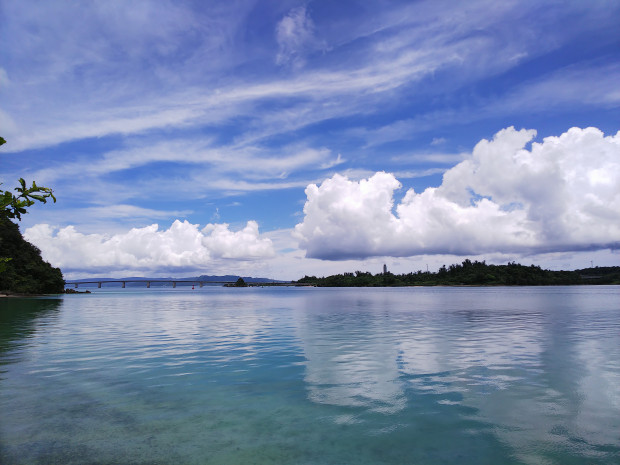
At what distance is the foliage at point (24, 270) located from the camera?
138 metres

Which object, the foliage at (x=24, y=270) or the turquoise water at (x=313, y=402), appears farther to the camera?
the foliage at (x=24, y=270)

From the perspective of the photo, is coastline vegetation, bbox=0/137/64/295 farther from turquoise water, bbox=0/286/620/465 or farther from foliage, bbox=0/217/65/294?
turquoise water, bbox=0/286/620/465

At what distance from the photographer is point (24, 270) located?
154375 mm

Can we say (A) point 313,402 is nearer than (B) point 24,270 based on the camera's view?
Yes

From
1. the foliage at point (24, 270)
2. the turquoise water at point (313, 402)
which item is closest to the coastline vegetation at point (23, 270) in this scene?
the foliage at point (24, 270)

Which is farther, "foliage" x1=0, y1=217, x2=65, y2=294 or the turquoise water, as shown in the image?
"foliage" x1=0, y1=217, x2=65, y2=294

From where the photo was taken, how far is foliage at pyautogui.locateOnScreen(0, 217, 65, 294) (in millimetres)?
138500

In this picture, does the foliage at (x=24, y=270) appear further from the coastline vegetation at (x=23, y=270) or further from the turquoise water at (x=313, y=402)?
the turquoise water at (x=313, y=402)

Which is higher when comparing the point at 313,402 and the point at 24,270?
the point at 24,270

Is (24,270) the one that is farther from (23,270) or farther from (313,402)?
(313,402)

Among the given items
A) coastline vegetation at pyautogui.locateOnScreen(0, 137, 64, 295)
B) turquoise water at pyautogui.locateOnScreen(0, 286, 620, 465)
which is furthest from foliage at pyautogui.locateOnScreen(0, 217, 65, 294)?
turquoise water at pyautogui.locateOnScreen(0, 286, 620, 465)

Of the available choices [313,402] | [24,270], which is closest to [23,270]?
[24,270]

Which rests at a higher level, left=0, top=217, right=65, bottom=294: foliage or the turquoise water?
left=0, top=217, right=65, bottom=294: foliage

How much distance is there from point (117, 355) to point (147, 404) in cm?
1427
